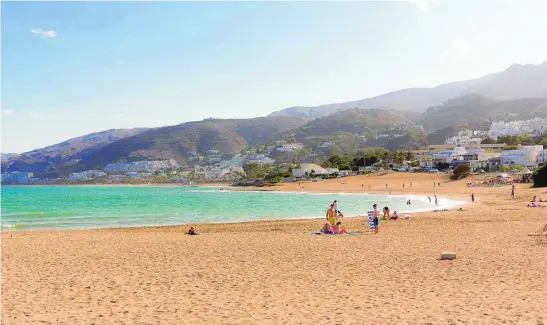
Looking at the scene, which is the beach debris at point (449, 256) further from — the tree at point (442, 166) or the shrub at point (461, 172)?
the tree at point (442, 166)

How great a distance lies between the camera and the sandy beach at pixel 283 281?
7.46m

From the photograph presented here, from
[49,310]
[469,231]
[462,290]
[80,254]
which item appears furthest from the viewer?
[469,231]

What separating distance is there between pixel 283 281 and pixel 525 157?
92593 millimetres

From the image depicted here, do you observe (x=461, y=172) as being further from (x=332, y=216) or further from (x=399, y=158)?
(x=332, y=216)

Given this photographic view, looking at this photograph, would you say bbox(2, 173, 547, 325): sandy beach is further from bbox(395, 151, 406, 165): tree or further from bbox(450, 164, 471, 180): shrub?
bbox(395, 151, 406, 165): tree

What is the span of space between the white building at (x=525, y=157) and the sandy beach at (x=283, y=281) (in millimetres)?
79998

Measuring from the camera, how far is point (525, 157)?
89.9m

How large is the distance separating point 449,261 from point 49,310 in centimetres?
894

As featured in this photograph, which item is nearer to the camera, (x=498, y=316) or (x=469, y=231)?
(x=498, y=316)

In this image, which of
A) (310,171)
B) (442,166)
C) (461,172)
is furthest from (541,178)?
(310,171)

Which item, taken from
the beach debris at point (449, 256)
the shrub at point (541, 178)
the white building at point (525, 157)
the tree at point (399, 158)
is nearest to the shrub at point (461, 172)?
the white building at point (525, 157)

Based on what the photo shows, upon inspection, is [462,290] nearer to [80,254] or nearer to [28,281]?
[28,281]

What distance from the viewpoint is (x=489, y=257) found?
40.2 feet

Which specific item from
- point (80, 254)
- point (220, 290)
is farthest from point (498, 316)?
point (80, 254)
